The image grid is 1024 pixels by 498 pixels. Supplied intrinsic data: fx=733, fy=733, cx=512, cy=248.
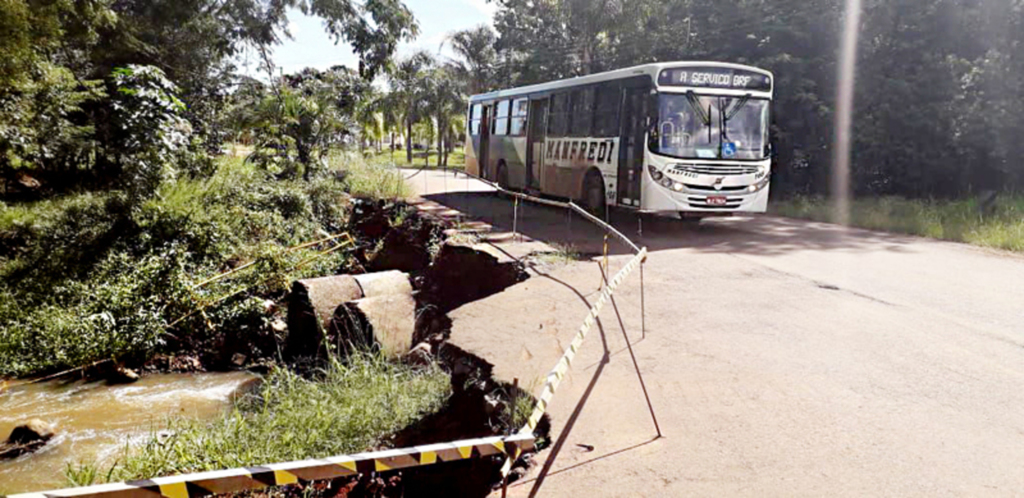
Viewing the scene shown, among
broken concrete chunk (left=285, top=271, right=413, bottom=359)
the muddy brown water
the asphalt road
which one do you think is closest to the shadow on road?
the asphalt road

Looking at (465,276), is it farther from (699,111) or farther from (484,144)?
(484,144)

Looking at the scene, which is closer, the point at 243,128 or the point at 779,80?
the point at 243,128

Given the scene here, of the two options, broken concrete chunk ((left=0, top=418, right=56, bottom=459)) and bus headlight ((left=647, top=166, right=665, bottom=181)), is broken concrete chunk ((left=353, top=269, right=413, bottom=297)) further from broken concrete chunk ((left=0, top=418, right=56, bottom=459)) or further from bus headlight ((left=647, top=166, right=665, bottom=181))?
bus headlight ((left=647, top=166, right=665, bottom=181))

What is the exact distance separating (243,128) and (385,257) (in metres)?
7.67

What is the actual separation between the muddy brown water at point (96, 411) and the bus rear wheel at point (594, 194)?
7506 mm

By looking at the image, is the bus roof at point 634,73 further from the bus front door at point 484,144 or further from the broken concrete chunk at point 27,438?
the broken concrete chunk at point 27,438

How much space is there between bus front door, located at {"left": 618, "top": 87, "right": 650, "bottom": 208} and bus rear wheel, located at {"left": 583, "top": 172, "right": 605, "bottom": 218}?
3.05ft

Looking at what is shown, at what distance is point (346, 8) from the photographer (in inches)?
653

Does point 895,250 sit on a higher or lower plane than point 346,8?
lower

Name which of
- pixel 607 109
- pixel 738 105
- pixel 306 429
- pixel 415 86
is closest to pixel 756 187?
pixel 738 105

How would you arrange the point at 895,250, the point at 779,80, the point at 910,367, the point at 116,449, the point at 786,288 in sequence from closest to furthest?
1. the point at 910,367
2. the point at 116,449
3. the point at 786,288
4. the point at 895,250
5. the point at 779,80

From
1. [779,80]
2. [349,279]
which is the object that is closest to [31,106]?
[349,279]

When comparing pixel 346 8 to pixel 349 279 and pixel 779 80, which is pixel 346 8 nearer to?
pixel 349 279

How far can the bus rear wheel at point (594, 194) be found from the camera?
1451cm
